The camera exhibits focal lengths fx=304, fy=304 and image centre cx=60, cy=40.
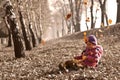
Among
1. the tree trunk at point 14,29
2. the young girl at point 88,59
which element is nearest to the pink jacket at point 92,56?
the young girl at point 88,59

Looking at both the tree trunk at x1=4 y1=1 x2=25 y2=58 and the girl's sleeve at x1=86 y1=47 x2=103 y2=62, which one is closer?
the girl's sleeve at x1=86 y1=47 x2=103 y2=62

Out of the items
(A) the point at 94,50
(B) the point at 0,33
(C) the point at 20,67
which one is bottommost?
(B) the point at 0,33

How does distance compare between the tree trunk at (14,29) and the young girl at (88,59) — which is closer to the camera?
the young girl at (88,59)

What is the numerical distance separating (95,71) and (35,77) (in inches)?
117

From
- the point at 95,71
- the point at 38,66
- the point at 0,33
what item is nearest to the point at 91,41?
the point at 95,71

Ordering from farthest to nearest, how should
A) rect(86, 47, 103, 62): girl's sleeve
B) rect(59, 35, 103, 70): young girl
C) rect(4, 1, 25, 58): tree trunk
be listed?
rect(4, 1, 25, 58): tree trunk, rect(59, 35, 103, 70): young girl, rect(86, 47, 103, 62): girl's sleeve

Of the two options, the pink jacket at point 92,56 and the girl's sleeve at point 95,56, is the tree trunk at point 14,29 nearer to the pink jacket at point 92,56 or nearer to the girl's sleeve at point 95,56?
the pink jacket at point 92,56

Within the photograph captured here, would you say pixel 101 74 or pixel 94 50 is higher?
pixel 94 50

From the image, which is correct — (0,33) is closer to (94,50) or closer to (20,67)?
(20,67)

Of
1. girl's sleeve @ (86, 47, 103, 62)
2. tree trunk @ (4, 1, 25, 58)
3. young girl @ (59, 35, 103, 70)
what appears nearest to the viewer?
girl's sleeve @ (86, 47, 103, 62)

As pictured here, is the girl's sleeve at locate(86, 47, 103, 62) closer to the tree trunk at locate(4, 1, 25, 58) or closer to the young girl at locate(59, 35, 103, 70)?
the young girl at locate(59, 35, 103, 70)

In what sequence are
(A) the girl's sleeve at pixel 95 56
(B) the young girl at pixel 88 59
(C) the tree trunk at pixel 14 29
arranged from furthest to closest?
(C) the tree trunk at pixel 14 29 < (B) the young girl at pixel 88 59 < (A) the girl's sleeve at pixel 95 56

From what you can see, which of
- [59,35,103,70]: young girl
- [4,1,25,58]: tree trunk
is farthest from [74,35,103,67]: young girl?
[4,1,25,58]: tree trunk

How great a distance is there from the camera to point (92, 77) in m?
13.6
